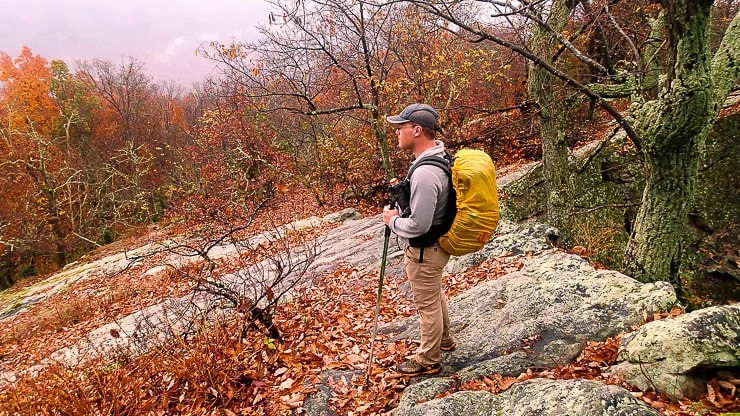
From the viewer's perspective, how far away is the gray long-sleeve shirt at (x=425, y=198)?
3.19m

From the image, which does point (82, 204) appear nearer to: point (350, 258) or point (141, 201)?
point (141, 201)

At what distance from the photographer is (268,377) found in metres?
4.47

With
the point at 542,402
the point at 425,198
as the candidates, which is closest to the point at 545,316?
the point at 542,402

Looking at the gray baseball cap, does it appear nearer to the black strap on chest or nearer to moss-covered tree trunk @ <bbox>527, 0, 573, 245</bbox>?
the black strap on chest

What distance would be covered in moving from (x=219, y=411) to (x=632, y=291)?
416 cm

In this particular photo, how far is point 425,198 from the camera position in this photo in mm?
3186

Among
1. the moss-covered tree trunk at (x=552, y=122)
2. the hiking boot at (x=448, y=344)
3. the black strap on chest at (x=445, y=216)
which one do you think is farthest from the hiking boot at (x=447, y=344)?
the moss-covered tree trunk at (x=552, y=122)

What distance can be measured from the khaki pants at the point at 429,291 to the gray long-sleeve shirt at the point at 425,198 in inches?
Answer: 12.5

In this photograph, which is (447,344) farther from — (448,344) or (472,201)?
(472,201)

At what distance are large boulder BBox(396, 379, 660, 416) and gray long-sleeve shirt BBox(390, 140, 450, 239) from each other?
128 centimetres

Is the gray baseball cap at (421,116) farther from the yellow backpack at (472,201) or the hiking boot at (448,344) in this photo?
the hiking boot at (448,344)

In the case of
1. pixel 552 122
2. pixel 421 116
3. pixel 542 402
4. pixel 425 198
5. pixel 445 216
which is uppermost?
pixel 421 116

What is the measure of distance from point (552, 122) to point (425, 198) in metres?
4.07

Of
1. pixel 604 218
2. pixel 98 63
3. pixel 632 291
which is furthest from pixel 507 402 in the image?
pixel 98 63
